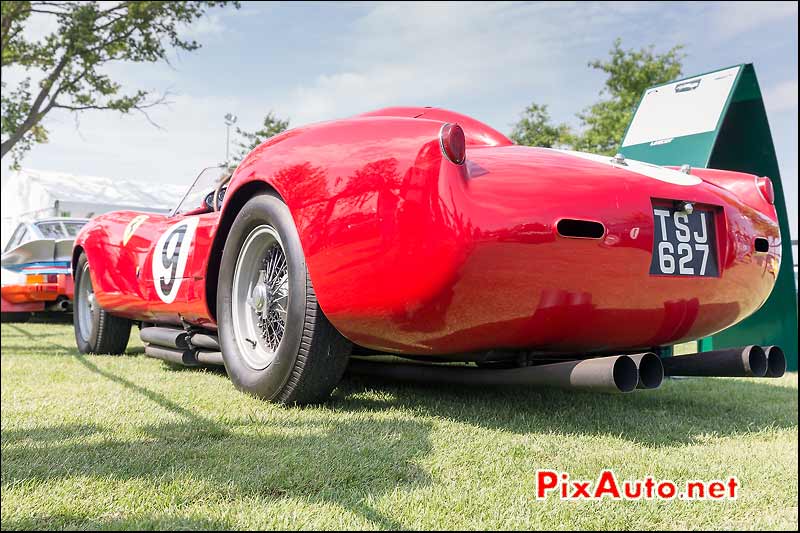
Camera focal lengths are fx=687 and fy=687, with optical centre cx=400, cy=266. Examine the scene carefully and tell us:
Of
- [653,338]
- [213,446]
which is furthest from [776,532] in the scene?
[213,446]

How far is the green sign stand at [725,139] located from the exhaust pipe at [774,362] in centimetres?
204

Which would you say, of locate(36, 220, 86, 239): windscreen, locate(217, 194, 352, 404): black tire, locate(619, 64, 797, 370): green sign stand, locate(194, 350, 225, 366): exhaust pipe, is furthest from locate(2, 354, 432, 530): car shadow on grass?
locate(36, 220, 86, 239): windscreen

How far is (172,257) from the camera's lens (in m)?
3.76

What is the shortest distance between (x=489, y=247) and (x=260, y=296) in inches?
51.0

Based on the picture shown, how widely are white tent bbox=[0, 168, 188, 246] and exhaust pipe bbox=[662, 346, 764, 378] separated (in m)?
15.6

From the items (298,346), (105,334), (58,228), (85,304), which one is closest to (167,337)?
(105,334)

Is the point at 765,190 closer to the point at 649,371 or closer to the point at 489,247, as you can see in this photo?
the point at 649,371

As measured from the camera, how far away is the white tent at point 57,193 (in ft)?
57.1

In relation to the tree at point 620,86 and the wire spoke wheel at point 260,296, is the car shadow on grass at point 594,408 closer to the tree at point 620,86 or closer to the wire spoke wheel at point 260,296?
the wire spoke wheel at point 260,296

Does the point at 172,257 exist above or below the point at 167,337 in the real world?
above

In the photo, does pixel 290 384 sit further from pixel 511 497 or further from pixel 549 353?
pixel 511 497

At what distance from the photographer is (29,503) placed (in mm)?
1622

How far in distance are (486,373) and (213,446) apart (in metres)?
1.00

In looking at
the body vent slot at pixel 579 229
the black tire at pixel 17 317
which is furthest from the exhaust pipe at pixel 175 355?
the black tire at pixel 17 317
